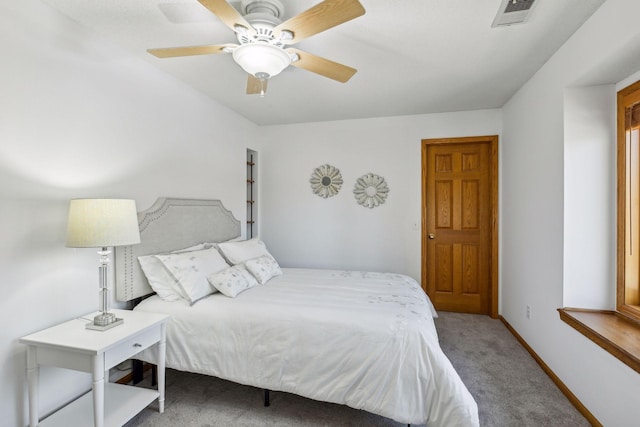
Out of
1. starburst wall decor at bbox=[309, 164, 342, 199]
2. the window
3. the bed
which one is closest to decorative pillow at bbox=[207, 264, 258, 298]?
the bed

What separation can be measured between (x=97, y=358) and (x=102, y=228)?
67cm

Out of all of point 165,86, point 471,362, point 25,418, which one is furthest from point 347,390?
point 165,86

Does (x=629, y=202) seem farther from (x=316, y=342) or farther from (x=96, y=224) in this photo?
(x=96, y=224)

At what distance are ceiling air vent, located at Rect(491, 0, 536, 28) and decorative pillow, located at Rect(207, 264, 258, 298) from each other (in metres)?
2.49

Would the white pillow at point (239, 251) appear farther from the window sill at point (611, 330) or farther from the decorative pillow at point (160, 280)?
the window sill at point (611, 330)

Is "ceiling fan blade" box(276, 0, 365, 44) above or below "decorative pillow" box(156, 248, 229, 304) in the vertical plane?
above

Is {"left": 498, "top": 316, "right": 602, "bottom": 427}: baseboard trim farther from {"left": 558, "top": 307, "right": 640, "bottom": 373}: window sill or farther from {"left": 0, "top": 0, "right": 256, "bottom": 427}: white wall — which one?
{"left": 0, "top": 0, "right": 256, "bottom": 427}: white wall

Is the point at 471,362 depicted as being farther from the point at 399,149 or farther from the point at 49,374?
the point at 49,374

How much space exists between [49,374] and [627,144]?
12.5 feet

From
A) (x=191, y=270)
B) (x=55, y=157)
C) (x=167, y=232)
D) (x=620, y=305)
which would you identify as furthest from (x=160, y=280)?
Answer: (x=620, y=305)

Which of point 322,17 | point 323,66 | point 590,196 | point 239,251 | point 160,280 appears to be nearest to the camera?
point 322,17

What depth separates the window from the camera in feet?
6.28

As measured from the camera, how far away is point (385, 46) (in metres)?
2.23

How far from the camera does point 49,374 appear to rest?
184 cm
